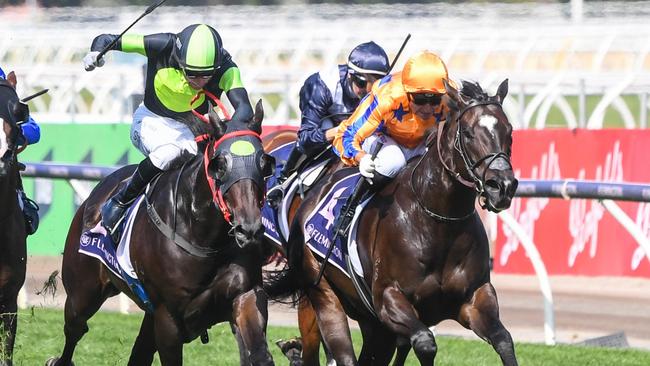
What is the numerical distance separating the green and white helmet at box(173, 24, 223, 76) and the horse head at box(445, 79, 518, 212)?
115 cm

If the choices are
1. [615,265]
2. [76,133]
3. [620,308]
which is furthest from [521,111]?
[76,133]

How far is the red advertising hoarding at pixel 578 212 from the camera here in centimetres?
1181

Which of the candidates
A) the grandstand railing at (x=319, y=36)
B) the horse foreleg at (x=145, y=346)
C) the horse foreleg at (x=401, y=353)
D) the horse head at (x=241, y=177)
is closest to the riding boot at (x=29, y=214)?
the horse foreleg at (x=145, y=346)

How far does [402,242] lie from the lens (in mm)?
6410

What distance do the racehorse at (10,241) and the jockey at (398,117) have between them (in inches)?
67.6

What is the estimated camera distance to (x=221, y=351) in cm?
894

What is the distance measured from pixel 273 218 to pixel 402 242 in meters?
1.60

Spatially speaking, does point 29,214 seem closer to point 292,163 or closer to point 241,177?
point 292,163

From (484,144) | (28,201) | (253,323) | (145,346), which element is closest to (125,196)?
(145,346)

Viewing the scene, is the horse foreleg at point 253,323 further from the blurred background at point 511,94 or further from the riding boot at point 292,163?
the blurred background at point 511,94

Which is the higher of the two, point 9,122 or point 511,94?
point 9,122

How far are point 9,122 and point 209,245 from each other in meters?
1.26

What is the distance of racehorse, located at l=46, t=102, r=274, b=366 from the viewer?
5828 mm

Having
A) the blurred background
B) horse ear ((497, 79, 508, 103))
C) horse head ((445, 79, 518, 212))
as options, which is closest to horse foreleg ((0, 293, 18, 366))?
horse head ((445, 79, 518, 212))
